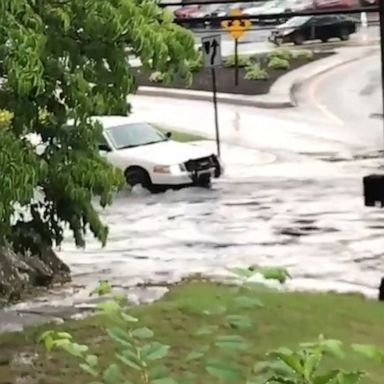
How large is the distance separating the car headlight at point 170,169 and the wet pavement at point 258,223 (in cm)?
41

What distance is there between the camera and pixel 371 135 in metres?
28.9

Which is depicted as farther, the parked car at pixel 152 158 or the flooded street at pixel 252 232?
the parked car at pixel 152 158

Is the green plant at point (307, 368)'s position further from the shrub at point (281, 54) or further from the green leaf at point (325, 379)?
the shrub at point (281, 54)

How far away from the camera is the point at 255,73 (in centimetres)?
3775

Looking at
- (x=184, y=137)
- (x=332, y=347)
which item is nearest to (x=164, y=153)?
(x=184, y=137)

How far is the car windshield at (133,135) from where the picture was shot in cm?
2244

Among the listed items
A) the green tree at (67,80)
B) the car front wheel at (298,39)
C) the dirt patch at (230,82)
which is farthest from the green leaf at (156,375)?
the car front wheel at (298,39)

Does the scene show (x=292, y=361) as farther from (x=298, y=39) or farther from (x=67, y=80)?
(x=298, y=39)

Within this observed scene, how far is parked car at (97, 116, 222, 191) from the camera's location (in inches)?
865

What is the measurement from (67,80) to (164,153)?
56.3 ft

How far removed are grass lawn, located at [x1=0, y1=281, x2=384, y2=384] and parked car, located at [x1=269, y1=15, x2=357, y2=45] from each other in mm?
34977

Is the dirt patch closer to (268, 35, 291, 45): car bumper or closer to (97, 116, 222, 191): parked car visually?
(268, 35, 291, 45): car bumper

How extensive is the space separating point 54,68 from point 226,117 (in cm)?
2753

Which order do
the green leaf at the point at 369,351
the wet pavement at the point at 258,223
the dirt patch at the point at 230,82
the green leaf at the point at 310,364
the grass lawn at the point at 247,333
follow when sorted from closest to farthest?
the green leaf at the point at 310,364 < the green leaf at the point at 369,351 < the grass lawn at the point at 247,333 < the wet pavement at the point at 258,223 < the dirt patch at the point at 230,82
